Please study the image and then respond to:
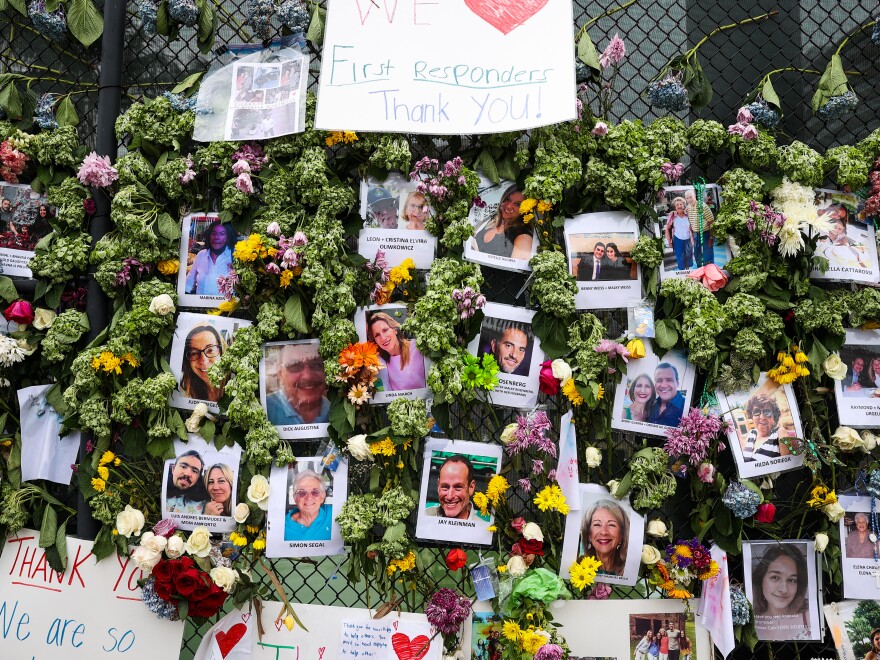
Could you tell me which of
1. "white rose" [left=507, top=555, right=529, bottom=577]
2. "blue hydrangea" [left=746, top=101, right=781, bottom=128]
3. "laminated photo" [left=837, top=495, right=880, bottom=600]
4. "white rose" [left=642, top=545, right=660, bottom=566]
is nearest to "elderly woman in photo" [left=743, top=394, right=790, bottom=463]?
"laminated photo" [left=837, top=495, right=880, bottom=600]

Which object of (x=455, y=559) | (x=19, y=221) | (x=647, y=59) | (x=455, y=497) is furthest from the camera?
(x=647, y=59)

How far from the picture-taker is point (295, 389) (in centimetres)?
212

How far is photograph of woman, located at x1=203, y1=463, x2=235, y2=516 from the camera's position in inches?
83.6

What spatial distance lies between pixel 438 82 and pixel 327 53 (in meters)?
0.35

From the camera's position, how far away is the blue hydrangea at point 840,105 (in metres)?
2.18

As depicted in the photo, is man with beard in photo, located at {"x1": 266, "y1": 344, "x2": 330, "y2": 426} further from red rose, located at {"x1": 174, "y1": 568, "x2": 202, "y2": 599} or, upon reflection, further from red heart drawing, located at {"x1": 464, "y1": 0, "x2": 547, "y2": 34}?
red heart drawing, located at {"x1": 464, "y1": 0, "x2": 547, "y2": 34}

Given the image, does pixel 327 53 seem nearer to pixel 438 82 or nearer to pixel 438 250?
pixel 438 82

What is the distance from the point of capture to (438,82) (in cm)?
211

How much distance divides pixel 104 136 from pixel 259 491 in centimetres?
122

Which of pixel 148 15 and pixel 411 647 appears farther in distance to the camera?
pixel 148 15

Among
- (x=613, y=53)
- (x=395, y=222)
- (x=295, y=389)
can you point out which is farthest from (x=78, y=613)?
(x=613, y=53)

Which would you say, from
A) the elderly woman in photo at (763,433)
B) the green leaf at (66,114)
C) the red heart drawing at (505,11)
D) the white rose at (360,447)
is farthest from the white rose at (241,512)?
the red heart drawing at (505,11)

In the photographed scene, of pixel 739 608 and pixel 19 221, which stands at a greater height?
pixel 19 221

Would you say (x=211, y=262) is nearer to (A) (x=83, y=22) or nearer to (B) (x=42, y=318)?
(B) (x=42, y=318)
